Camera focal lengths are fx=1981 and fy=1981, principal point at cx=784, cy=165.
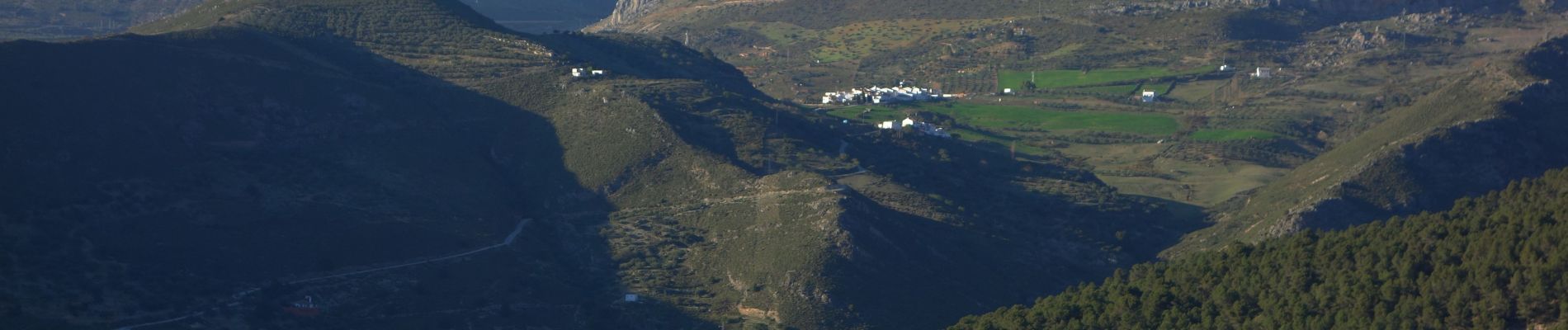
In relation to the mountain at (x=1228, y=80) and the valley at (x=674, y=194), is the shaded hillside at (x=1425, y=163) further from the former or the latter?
the valley at (x=674, y=194)

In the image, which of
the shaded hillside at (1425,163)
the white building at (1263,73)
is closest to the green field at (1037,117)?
the white building at (1263,73)

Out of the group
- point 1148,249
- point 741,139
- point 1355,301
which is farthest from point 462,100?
point 1355,301

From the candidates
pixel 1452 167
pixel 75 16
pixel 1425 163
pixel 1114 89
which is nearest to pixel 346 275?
pixel 1425 163

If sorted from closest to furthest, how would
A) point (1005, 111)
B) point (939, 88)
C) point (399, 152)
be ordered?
point (399, 152) < point (1005, 111) < point (939, 88)

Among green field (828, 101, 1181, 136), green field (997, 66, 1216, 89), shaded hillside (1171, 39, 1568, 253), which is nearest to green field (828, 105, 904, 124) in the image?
green field (828, 101, 1181, 136)

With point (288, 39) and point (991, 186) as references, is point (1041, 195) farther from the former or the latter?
point (288, 39)

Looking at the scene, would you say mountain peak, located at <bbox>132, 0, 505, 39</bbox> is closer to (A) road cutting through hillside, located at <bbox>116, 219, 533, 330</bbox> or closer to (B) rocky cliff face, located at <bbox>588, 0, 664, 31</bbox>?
(A) road cutting through hillside, located at <bbox>116, 219, 533, 330</bbox>
